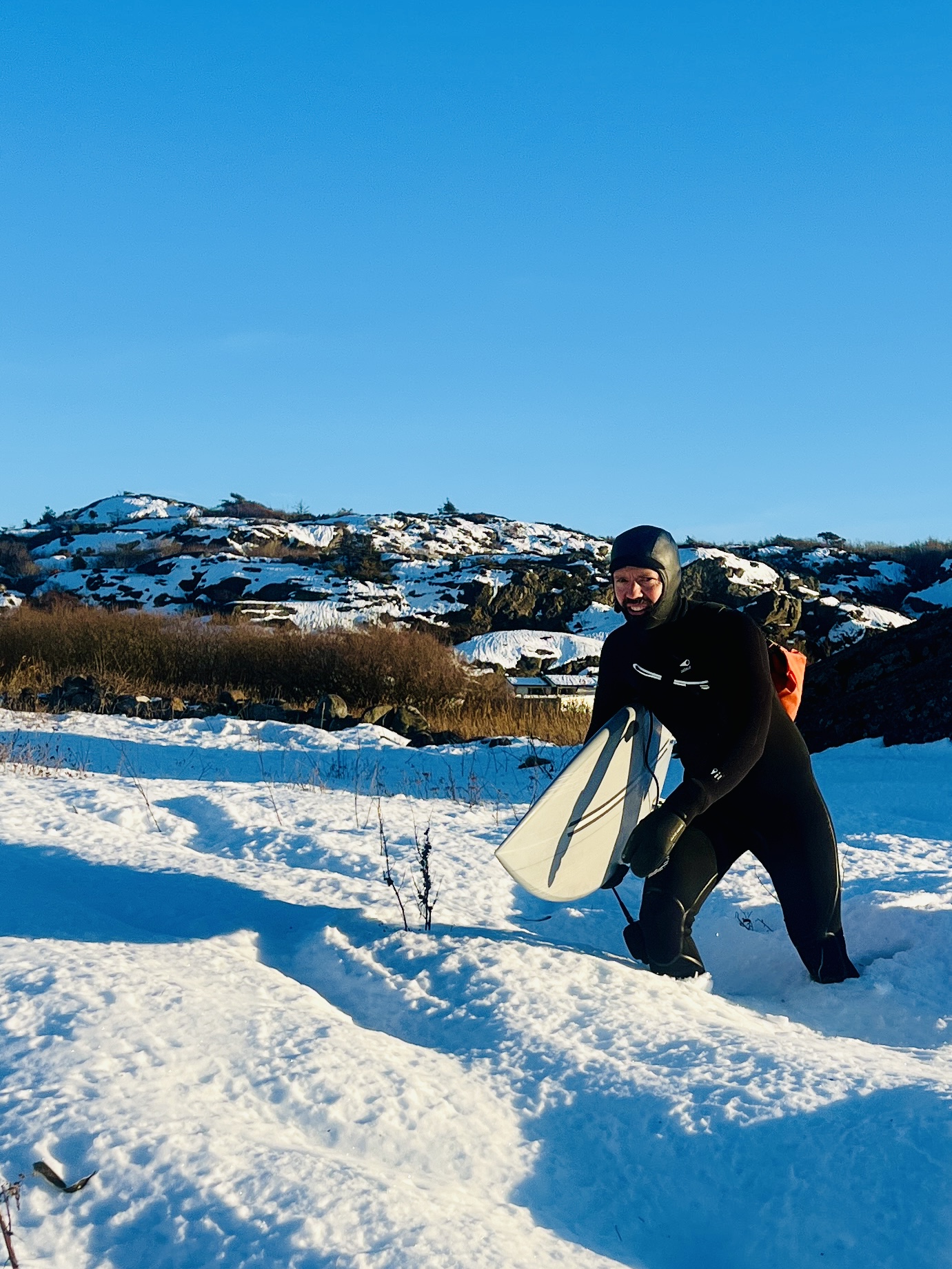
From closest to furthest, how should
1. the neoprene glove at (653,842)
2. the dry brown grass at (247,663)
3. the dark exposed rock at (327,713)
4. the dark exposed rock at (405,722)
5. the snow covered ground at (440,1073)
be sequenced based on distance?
1. the snow covered ground at (440,1073)
2. the neoprene glove at (653,842)
3. the dark exposed rock at (327,713)
4. the dark exposed rock at (405,722)
5. the dry brown grass at (247,663)

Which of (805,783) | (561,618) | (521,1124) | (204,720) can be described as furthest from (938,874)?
(561,618)

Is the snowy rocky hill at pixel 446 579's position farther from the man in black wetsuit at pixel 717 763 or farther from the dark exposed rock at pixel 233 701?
the man in black wetsuit at pixel 717 763

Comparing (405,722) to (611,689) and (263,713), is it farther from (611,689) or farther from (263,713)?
(611,689)

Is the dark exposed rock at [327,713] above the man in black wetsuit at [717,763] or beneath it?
beneath

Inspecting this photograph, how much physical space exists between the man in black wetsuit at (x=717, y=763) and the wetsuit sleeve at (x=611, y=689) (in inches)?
0.9

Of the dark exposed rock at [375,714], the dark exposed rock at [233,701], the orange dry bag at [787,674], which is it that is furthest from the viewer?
the dark exposed rock at [233,701]

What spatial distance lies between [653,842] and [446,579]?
24.0 meters

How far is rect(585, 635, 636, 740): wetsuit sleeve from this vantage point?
3.96 m

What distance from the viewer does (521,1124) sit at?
96.7 inches

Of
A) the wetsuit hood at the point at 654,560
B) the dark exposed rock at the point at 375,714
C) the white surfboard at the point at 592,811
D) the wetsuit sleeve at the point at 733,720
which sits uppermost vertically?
the wetsuit hood at the point at 654,560

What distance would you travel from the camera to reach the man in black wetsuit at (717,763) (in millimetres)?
3529

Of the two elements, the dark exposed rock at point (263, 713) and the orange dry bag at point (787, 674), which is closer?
the orange dry bag at point (787, 674)

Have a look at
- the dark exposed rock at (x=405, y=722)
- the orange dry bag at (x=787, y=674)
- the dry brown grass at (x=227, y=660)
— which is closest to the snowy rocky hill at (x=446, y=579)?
the dry brown grass at (x=227, y=660)

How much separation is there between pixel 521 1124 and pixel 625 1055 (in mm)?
407
